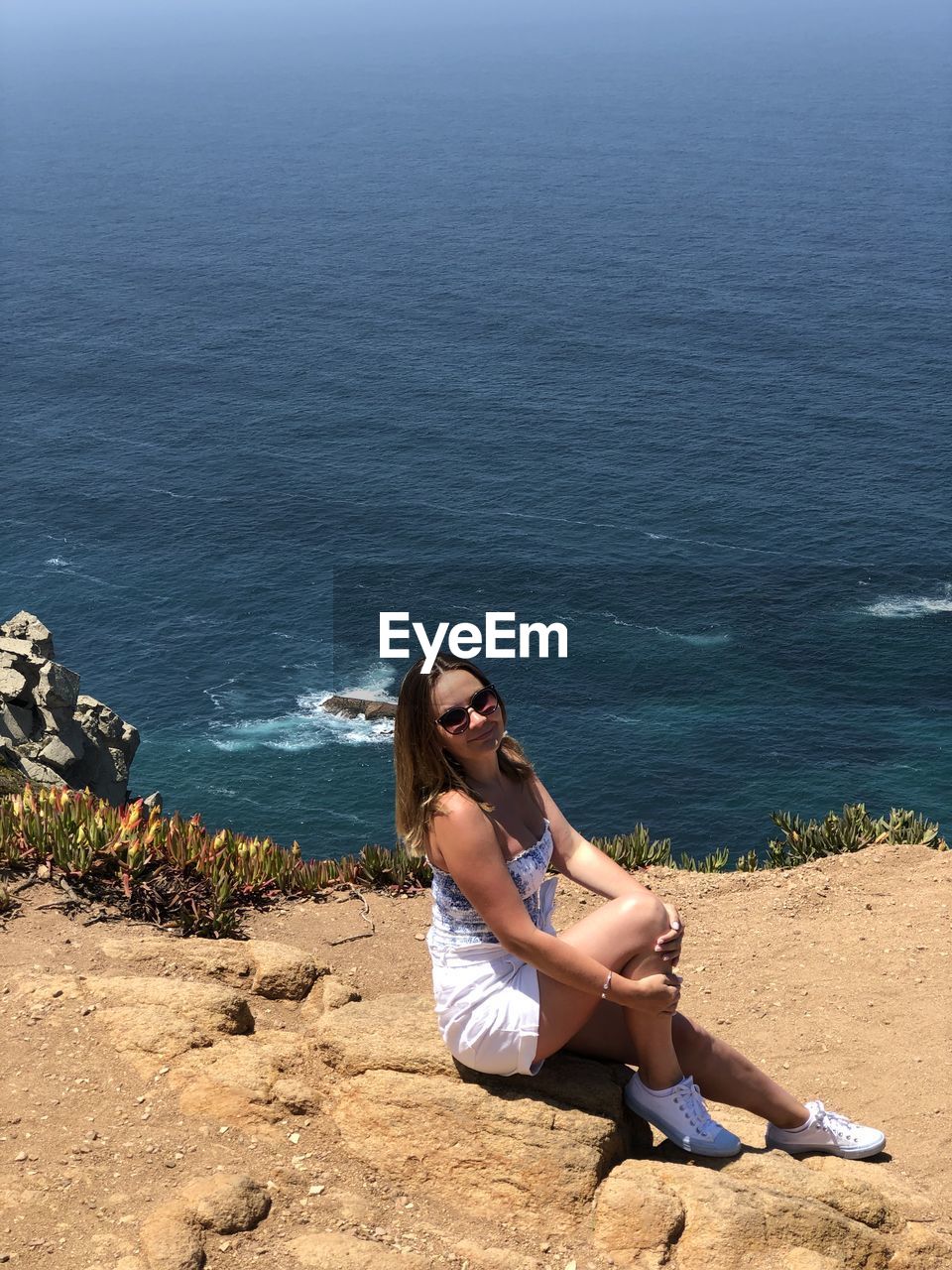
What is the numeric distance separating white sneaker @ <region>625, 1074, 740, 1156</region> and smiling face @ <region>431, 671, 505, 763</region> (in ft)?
6.81

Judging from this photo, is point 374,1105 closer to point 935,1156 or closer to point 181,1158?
point 181,1158

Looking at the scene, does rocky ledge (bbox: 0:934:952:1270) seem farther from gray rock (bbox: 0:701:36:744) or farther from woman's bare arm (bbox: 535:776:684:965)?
gray rock (bbox: 0:701:36:744)

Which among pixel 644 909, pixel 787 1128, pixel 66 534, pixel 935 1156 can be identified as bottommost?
pixel 66 534

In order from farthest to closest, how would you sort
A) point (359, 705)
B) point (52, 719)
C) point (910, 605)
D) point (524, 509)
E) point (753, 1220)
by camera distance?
point (524, 509) → point (910, 605) → point (359, 705) → point (52, 719) → point (753, 1220)

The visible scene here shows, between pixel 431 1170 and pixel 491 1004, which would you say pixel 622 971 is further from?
→ pixel 431 1170

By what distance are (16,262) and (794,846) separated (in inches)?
6597

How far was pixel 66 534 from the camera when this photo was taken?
3693 inches

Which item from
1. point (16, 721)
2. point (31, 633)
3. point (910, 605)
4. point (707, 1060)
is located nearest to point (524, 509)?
point (910, 605)

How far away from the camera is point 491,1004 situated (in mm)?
7574

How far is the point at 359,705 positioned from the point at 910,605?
3215cm

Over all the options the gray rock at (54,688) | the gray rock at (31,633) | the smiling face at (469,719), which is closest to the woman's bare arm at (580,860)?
the smiling face at (469,719)

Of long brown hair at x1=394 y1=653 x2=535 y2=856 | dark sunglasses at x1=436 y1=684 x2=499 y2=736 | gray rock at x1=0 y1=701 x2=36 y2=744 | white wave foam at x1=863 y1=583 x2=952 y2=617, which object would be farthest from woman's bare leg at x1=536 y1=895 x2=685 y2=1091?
white wave foam at x1=863 y1=583 x2=952 y2=617

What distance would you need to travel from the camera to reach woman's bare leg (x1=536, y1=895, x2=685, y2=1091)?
7.42m

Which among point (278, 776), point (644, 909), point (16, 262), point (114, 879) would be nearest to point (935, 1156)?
point (644, 909)
